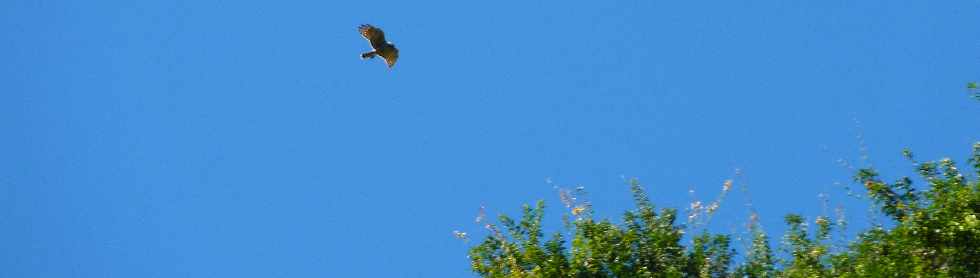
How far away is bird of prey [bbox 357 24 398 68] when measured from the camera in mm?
27719

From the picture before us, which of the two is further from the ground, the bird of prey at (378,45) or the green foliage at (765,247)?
the bird of prey at (378,45)

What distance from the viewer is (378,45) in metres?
28.0

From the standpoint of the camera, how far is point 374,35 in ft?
91.5

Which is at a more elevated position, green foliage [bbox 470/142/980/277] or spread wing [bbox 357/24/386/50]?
spread wing [bbox 357/24/386/50]

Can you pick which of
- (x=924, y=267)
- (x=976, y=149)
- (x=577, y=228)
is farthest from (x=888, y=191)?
(x=577, y=228)

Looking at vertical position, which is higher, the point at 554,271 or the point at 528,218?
the point at 528,218

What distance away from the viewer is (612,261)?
22672 millimetres

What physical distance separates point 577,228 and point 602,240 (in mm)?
524

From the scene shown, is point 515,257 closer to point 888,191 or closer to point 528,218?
point 528,218

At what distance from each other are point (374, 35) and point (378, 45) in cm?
21

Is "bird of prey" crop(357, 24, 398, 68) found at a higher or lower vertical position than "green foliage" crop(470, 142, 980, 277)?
higher

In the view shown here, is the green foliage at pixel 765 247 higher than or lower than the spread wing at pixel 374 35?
lower

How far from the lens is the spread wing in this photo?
2773 cm

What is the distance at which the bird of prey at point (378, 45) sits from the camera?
90.9ft
